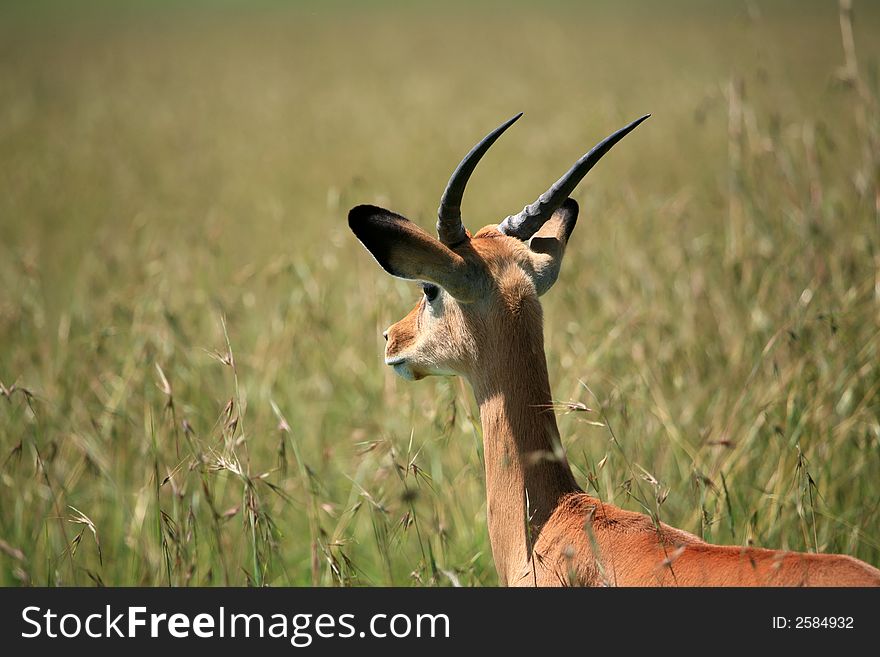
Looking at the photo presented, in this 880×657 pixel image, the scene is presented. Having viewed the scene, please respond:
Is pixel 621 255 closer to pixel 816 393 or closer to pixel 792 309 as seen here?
pixel 792 309

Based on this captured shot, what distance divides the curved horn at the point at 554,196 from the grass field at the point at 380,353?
0.59 meters

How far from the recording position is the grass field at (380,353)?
3830 millimetres

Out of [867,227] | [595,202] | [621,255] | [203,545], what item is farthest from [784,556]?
[595,202]

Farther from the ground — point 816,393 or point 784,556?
point 816,393

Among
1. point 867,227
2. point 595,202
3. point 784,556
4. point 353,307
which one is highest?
point 595,202

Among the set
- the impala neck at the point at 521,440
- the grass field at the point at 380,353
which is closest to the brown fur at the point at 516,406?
the impala neck at the point at 521,440

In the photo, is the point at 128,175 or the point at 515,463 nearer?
the point at 515,463

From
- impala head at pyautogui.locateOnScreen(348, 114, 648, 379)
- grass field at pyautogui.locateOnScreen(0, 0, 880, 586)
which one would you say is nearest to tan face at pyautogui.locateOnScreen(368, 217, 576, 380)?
impala head at pyautogui.locateOnScreen(348, 114, 648, 379)

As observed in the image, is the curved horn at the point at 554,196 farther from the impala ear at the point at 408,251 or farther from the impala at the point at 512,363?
the impala ear at the point at 408,251

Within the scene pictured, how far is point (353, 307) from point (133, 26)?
1025 inches

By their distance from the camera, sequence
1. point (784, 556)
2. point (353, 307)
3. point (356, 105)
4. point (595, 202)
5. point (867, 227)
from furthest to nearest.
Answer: point (356, 105), point (595, 202), point (353, 307), point (867, 227), point (784, 556)

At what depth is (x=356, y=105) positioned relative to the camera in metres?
18.2

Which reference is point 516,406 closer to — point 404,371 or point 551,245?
point 404,371

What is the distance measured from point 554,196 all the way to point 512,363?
560mm
